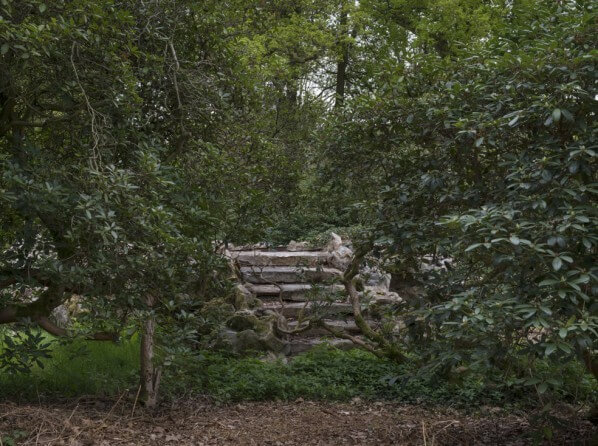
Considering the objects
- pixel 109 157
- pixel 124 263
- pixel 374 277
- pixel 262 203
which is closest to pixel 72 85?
pixel 109 157

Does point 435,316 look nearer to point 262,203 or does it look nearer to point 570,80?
point 570,80

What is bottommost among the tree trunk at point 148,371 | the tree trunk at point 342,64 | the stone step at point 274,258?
the tree trunk at point 148,371

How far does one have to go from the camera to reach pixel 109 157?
524 cm

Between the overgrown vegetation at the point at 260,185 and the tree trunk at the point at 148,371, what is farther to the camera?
the tree trunk at the point at 148,371

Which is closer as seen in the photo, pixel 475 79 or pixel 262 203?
pixel 475 79

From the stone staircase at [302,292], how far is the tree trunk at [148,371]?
2.27m

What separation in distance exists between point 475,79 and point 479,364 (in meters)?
2.18

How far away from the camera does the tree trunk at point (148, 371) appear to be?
6.48 metres

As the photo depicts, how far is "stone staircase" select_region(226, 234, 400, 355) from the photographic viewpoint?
8.81m

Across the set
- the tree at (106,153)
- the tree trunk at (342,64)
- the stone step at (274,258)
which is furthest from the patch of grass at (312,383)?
the tree trunk at (342,64)

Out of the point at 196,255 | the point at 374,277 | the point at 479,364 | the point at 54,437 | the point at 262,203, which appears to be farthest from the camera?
the point at 374,277

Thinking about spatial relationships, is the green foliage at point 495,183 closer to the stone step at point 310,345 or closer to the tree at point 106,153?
the tree at point 106,153

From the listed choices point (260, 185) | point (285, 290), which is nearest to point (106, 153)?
point (260, 185)

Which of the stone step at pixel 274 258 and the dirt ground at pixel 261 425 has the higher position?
the stone step at pixel 274 258
